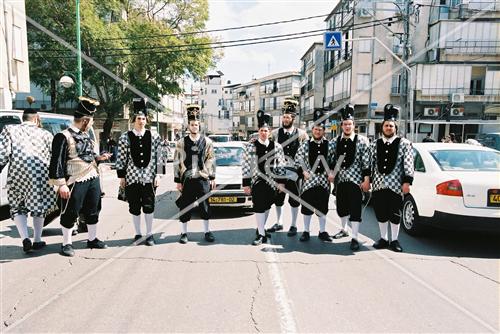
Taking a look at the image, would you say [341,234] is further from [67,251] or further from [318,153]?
[67,251]

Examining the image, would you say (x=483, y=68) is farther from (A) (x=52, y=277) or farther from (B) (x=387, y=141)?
(A) (x=52, y=277)

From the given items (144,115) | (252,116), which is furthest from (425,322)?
(252,116)

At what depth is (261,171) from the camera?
6176mm

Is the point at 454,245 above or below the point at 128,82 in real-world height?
below

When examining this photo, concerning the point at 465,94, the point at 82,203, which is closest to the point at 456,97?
the point at 465,94

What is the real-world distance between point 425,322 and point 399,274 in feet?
4.04

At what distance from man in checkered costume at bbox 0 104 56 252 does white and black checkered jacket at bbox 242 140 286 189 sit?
10.1 feet

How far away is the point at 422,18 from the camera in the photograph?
34.3m

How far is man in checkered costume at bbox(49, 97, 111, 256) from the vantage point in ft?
16.7

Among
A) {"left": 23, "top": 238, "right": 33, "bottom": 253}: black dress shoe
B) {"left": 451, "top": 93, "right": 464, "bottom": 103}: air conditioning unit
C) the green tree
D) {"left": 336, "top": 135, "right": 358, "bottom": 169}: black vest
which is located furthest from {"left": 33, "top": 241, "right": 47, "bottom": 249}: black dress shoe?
{"left": 451, "top": 93, "right": 464, "bottom": 103}: air conditioning unit

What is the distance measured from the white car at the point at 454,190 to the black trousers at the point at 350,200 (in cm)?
113

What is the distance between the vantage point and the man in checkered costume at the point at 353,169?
5819mm

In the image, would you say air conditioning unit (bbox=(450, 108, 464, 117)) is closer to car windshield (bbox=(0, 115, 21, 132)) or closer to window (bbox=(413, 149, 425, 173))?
window (bbox=(413, 149, 425, 173))

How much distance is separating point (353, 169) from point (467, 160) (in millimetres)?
2089
